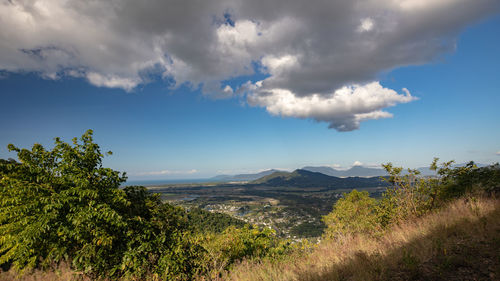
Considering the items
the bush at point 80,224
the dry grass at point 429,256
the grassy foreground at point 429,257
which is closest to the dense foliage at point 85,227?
the bush at point 80,224

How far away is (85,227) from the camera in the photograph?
24.3ft

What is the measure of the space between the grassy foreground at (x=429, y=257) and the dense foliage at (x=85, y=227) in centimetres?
282

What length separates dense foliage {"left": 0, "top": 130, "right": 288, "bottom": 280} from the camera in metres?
7.35

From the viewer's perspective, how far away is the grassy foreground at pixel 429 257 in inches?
152

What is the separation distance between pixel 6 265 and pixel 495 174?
83.9 ft

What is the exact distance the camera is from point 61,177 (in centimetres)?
842

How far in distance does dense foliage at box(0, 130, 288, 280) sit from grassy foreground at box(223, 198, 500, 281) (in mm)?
2822

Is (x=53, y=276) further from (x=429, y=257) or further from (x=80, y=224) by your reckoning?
(x=429, y=257)

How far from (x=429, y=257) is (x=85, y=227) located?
10760mm

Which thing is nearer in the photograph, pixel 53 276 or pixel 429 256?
pixel 429 256

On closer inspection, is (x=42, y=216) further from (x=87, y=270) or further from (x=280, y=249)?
(x=280, y=249)

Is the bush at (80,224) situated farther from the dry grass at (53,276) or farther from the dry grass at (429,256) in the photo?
the dry grass at (429,256)

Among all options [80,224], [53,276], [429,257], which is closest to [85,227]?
[80,224]

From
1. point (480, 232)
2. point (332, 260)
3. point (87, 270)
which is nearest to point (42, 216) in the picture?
point (87, 270)
